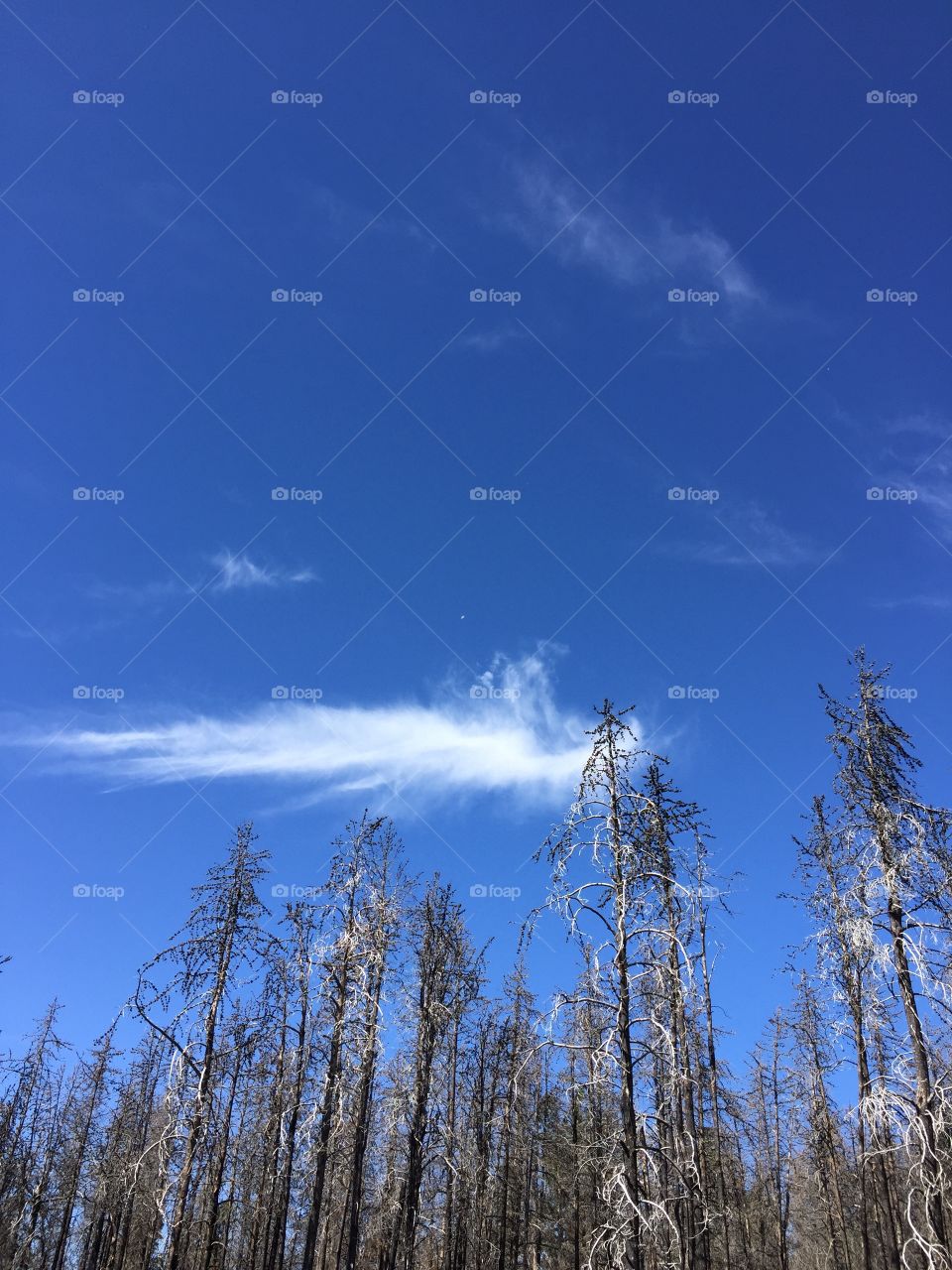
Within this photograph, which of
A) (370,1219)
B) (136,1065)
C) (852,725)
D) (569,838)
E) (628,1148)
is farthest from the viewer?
(136,1065)

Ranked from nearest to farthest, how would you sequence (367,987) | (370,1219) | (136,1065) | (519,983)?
(367,987), (370,1219), (519,983), (136,1065)

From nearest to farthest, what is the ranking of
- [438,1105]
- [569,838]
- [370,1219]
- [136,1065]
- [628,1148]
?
[628,1148]
[569,838]
[438,1105]
[370,1219]
[136,1065]

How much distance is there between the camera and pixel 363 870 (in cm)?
2053

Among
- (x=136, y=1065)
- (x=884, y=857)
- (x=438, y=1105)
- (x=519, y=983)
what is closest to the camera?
(x=884, y=857)

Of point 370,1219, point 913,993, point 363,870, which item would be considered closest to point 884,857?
point 913,993

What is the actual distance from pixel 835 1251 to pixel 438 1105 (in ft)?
44.1

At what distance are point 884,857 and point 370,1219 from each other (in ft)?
78.6

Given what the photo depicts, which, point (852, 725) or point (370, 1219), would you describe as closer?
point (852, 725)

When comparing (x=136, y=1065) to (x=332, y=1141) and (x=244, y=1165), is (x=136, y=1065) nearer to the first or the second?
(x=244, y=1165)

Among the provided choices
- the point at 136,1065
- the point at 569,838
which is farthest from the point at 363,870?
the point at 136,1065

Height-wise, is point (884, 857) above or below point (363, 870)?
below

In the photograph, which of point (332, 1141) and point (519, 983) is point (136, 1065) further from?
point (332, 1141)

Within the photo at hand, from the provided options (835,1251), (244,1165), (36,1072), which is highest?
(36,1072)

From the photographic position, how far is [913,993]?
12703 mm
